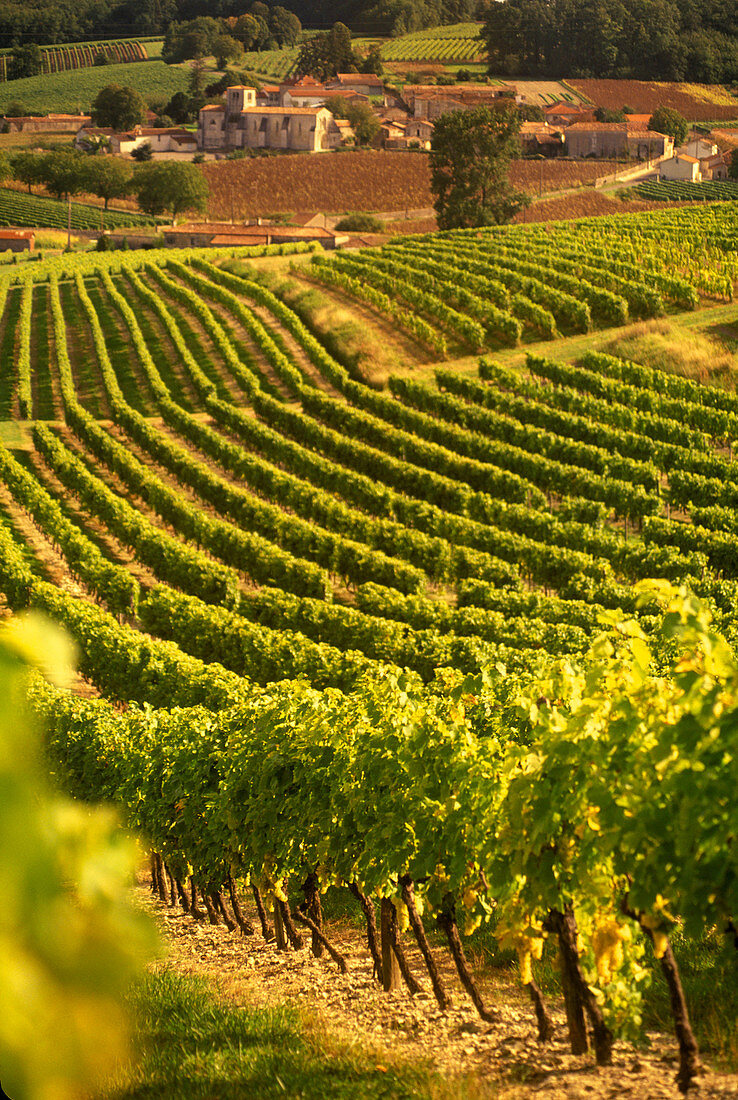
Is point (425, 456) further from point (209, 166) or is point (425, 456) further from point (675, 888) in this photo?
point (209, 166)

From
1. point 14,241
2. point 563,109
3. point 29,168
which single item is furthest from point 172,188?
point 563,109

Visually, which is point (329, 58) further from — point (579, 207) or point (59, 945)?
point (59, 945)

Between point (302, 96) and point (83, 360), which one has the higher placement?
point (302, 96)

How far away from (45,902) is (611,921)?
6239 millimetres

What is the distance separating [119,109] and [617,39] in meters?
80.8

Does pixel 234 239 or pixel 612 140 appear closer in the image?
pixel 234 239

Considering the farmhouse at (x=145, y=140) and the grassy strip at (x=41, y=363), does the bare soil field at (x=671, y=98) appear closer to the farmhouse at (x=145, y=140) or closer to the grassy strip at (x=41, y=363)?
the farmhouse at (x=145, y=140)

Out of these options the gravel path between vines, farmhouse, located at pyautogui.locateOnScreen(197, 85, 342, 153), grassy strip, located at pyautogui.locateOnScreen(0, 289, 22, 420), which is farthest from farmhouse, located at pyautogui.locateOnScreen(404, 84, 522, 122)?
the gravel path between vines

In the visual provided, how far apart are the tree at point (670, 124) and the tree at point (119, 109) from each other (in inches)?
3086

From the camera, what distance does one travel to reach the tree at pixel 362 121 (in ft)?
472

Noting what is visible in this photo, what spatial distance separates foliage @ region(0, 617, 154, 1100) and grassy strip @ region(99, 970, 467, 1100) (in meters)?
4.83

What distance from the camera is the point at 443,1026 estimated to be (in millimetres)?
8359

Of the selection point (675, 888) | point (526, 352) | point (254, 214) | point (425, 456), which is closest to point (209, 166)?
point (254, 214)

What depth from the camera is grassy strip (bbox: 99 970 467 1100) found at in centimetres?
661
